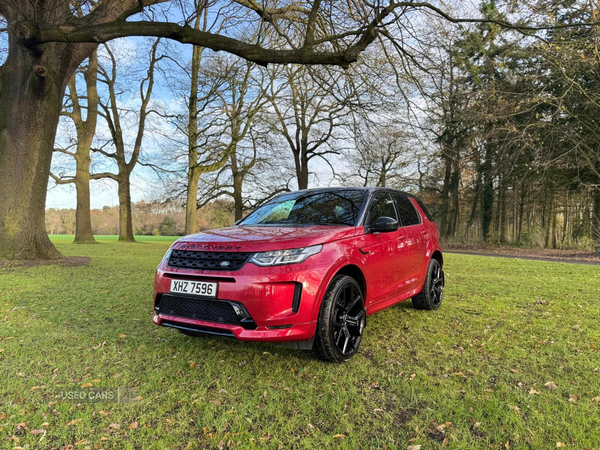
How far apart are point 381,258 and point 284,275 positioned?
148cm

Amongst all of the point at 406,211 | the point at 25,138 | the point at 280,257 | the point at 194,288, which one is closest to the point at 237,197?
the point at 25,138

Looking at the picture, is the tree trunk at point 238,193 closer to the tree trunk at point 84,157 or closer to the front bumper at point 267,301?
the tree trunk at point 84,157

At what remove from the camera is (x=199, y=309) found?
3164mm

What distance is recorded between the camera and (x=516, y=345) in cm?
385

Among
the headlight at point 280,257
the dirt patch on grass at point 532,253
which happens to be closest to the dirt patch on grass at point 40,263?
the headlight at point 280,257

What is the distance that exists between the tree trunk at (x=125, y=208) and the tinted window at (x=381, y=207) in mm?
21682

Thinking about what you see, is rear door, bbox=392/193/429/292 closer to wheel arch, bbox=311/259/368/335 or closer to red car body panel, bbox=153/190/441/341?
red car body panel, bbox=153/190/441/341

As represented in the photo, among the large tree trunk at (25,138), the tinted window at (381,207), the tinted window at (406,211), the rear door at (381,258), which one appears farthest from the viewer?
the large tree trunk at (25,138)

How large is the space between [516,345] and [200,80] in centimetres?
2020

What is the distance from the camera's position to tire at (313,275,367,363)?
315 centimetres

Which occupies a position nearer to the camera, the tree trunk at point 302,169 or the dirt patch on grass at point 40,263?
the dirt patch on grass at point 40,263

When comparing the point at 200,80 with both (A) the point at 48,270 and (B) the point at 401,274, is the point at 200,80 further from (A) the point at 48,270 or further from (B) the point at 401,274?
(B) the point at 401,274

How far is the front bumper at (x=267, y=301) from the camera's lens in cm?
293

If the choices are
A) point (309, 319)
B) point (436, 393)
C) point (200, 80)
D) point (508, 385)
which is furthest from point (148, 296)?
point (200, 80)
